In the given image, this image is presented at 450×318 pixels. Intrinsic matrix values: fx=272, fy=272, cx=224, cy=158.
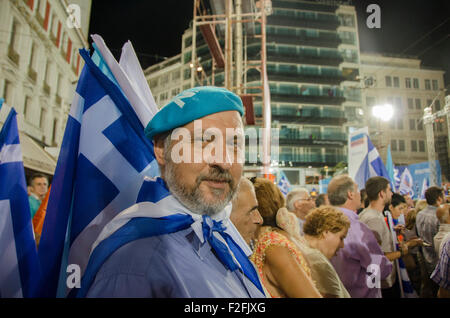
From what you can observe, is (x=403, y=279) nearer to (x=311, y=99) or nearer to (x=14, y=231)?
(x=14, y=231)

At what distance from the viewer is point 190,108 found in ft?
3.29

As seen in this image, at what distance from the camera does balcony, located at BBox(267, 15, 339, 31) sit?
153 ft

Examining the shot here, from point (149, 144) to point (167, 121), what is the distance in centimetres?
44

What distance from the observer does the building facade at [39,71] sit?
9597mm

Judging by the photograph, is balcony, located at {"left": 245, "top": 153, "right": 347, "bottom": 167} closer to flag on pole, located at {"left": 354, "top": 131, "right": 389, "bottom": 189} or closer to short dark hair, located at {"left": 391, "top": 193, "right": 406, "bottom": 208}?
flag on pole, located at {"left": 354, "top": 131, "right": 389, "bottom": 189}

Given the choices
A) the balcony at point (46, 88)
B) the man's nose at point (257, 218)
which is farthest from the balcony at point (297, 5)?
the man's nose at point (257, 218)

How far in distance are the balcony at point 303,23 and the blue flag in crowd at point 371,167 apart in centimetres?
4719

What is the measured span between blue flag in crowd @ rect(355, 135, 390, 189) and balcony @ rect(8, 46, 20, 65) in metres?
12.2

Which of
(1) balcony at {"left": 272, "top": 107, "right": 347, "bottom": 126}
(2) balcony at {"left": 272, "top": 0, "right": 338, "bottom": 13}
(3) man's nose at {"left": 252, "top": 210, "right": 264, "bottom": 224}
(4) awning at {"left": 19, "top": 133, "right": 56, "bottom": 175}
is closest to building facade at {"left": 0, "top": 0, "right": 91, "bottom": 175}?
(4) awning at {"left": 19, "top": 133, "right": 56, "bottom": 175}

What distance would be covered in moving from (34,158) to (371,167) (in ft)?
34.9

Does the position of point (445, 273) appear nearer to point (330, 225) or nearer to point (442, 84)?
point (330, 225)

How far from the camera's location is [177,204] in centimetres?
98

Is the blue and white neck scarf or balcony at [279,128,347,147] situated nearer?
the blue and white neck scarf
